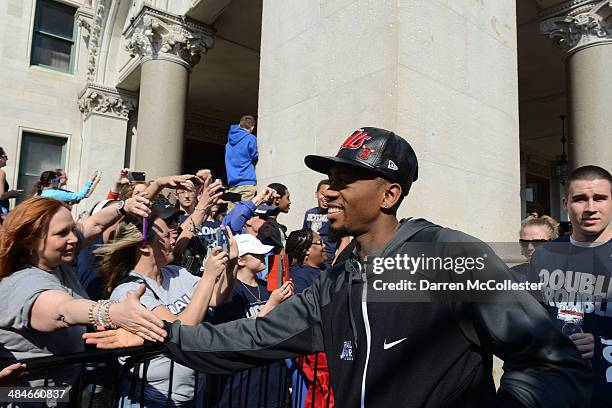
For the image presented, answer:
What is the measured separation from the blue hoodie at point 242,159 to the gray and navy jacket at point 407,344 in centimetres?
467

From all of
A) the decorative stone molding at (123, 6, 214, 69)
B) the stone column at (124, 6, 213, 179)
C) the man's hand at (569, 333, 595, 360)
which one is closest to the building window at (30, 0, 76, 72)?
the decorative stone molding at (123, 6, 214, 69)

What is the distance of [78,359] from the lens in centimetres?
212

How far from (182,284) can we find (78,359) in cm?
128

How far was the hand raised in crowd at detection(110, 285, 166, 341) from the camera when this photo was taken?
2059 mm

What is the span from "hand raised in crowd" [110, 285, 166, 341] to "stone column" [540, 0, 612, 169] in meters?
7.85

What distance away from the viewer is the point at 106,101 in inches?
564

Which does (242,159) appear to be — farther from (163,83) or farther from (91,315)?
(91,315)

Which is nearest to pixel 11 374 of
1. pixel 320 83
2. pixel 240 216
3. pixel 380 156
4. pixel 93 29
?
pixel 380 156

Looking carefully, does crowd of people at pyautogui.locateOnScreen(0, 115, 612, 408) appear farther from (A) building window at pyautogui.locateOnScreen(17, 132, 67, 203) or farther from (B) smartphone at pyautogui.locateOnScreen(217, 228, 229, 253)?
(A) building window at pyautogui.locateOnScreen(17, 132, 67, 203)

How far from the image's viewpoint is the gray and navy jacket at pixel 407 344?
54.7 inches

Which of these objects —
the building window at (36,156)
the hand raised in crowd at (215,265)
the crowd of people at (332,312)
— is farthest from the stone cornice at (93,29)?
the hand raised in crowd at (215,265)

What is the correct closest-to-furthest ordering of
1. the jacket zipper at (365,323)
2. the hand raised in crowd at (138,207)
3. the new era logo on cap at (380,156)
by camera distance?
the jacket zipper at (365,323) → the new era logo on cap at (380,156) → the hand raised in crowd at (138,207)

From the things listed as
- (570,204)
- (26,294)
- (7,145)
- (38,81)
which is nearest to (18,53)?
(38,81)
